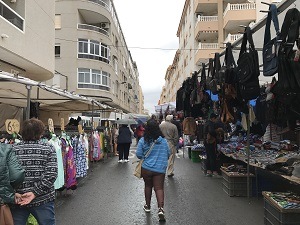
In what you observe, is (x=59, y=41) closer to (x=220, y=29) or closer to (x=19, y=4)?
(x=220, y=29)

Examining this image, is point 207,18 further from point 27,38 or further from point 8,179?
point 8,179

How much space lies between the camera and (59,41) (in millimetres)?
33594

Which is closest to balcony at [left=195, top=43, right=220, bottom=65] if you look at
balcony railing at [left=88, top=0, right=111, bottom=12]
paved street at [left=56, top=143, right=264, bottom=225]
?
balcony railing at [left=88, top=0, right=111, bottom=12]

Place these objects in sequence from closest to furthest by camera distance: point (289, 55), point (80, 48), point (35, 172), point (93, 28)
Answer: point (35, 172)
point (289, 55)
point (80, 48)
point (93, 28)

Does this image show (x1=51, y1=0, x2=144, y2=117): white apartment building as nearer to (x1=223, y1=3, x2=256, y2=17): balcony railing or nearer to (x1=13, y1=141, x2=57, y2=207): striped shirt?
(x1=223, y1=3, x2=256, y2=17): balcony railing

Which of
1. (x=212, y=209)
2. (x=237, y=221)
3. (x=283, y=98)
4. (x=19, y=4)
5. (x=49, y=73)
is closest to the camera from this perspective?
(x=283, y=98)

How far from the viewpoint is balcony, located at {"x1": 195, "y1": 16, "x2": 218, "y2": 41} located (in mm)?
32781

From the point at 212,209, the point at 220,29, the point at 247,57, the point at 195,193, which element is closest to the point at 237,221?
the point at 212,209

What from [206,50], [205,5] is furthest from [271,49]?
[205,5]

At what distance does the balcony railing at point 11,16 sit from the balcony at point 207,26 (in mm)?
23209

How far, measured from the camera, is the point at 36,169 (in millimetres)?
3553

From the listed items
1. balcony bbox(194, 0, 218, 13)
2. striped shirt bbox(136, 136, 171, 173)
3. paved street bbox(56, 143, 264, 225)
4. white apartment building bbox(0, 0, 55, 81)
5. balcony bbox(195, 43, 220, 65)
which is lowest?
paved street bbox(56, 143, 264, 225)

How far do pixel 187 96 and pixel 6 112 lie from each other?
20.9 ft

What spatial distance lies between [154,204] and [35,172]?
4.08 metres
